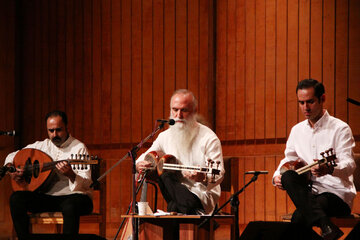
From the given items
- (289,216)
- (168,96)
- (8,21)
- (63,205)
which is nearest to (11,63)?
(8,21)

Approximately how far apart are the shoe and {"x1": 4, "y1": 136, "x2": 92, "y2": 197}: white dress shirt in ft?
7.79

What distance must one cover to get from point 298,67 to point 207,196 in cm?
201

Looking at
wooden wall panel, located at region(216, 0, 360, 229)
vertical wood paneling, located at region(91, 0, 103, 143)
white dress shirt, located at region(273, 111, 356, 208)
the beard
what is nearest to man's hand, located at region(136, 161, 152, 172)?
the beard

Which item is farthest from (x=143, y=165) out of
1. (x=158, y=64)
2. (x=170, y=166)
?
(x=158, y=64)

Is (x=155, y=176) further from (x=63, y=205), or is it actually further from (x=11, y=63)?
(x=11, y=63)

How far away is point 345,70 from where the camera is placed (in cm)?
559

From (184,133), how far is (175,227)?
1.01m

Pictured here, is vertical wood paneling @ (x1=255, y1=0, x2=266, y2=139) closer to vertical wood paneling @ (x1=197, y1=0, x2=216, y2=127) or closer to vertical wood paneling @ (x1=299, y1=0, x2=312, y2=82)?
vertical wood paneling @ (x1=299, y1=0, x2=312, y2=82)

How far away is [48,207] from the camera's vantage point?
17.0 ft

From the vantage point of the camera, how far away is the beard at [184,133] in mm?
5008

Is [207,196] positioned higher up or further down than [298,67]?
further down

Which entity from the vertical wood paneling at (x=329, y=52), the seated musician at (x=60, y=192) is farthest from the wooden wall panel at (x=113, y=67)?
the seated musician at (x=60, y=192)

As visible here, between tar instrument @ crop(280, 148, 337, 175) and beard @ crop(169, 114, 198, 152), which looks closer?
tar instrument @ crop(280, 148, 337, 175)

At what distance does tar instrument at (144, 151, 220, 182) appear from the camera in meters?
4.40
